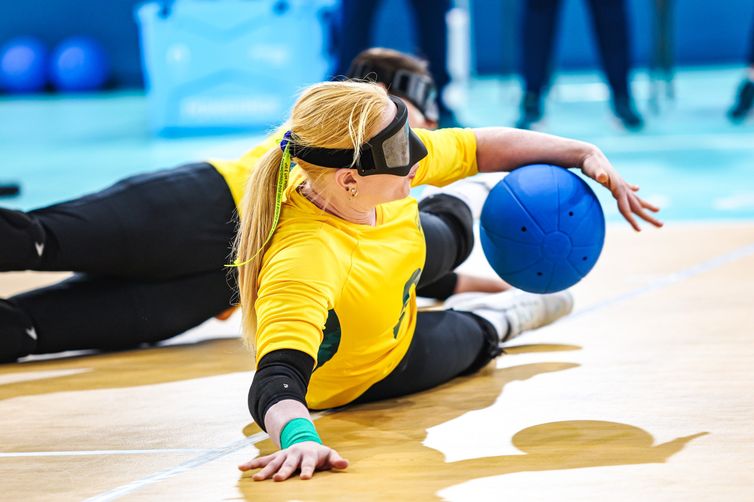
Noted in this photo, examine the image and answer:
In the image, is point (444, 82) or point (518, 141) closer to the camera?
point (518, 141)

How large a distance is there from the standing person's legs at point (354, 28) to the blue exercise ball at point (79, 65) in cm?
462

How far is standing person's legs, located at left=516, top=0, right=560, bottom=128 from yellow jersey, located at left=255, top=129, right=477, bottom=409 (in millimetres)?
3503

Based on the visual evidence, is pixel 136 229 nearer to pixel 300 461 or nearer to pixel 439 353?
pixel 439 353

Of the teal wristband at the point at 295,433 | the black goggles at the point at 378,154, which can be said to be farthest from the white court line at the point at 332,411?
the black goggles at the point at 378,154

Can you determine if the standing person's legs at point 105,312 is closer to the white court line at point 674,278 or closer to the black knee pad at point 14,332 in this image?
the black knee pad at point 14,332

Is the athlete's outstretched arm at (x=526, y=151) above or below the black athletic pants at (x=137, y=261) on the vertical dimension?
above

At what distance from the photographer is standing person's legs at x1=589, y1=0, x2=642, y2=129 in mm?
5789

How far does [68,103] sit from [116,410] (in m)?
7.56

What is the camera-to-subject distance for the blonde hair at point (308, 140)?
77.0 inches

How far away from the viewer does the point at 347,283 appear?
201 cm

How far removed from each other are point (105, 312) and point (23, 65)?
7803 millimetres

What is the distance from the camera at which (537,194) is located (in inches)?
90.4

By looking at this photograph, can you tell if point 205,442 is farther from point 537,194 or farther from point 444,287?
point 444,287

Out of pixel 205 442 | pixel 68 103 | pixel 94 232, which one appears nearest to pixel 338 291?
pixel 205 442
